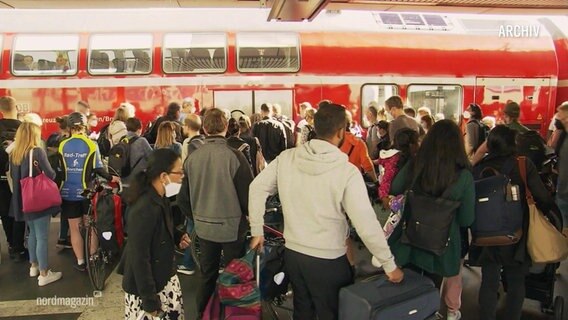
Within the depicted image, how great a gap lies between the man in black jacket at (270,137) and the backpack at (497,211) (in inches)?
150

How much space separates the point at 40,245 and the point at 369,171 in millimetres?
3808

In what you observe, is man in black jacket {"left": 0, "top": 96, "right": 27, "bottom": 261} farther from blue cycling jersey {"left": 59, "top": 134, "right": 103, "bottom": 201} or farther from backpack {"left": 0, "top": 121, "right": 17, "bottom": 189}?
blue cycling jersey {"left": 59, "top": 134, "right": 103, "bottom": 201}

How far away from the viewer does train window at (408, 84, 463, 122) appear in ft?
31.1

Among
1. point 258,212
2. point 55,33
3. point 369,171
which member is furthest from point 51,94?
point 258,212

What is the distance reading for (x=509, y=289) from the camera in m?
3.64

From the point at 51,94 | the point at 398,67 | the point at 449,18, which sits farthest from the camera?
the point at 449,18

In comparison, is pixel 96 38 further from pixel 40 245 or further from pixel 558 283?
pixel 558 283

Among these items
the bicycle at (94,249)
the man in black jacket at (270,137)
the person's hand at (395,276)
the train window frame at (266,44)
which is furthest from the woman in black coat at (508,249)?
the train window frame at (266,44)

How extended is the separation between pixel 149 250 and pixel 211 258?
100 cm

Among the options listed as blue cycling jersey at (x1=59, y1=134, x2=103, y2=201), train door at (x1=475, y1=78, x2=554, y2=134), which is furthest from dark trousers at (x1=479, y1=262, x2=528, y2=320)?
train door at (x1=475, y1=78, x2=554, y2=134)

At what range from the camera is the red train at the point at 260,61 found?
874 centimetres

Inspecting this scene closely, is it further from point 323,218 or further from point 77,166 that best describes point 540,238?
point 77,166

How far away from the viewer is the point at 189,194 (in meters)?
3.87

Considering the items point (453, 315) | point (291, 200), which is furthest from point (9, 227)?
point (453, 315)
